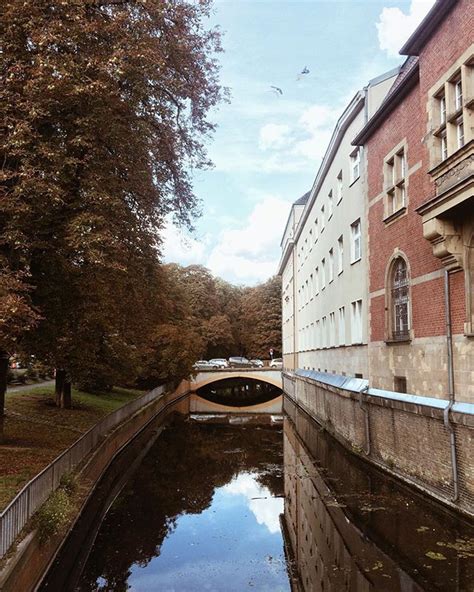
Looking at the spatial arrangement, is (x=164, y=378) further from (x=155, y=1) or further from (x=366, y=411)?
(x=155, y=1)

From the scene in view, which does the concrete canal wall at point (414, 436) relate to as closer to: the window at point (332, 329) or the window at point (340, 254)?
the window at point (332, 329)

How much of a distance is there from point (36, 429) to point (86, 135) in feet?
32.7

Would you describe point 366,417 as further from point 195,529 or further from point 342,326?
point 342,326

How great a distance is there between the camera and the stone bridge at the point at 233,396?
41.7 m

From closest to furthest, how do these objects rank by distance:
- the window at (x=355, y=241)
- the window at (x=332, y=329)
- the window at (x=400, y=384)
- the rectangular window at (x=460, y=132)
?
the rectangular window at (x=460, y=132), the window at (x=400, y=384), the window at (x=355, y=241), the window at (x=332, y=329)

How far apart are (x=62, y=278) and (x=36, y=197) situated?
280 cm

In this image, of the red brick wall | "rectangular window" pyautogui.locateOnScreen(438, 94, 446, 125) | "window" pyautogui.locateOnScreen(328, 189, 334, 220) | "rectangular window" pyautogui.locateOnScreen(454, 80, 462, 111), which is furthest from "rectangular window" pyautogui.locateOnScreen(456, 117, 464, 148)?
"window" pyautogui.locateOnScreen(328, 189, 334, 220)

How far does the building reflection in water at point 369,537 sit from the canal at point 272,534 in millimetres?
22

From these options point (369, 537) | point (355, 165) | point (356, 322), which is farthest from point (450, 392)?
point (355, 165)

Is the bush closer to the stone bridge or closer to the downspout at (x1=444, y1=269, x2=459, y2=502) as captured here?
the downspout at (x1=444, y1=269, x2=459, y2=502)

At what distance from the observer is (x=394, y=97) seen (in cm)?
1432

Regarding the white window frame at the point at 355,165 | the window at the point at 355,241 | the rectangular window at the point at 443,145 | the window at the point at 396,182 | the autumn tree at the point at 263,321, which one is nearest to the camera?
the rectangular window at the point at 443,145

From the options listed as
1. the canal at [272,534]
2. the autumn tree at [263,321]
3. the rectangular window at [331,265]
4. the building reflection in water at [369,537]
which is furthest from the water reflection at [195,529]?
the autumn tree at [263,321]

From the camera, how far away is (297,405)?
36.3 metres
